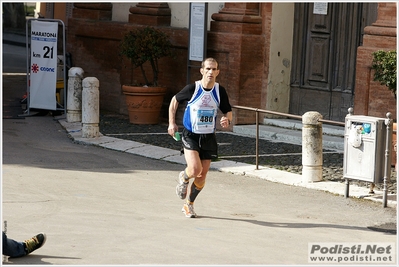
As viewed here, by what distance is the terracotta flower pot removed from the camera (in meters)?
16.4

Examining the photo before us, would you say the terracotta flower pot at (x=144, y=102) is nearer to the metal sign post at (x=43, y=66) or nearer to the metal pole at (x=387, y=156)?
the metal sign post at (x=43, y=66)

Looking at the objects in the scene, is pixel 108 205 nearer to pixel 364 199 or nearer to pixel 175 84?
pixel 364 199

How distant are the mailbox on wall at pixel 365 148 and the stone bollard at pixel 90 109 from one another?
5.54 metres

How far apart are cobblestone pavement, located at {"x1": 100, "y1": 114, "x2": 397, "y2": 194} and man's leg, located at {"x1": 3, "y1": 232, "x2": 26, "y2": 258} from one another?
203 inches

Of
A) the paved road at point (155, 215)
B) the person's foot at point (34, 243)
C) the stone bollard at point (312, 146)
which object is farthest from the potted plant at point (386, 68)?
the person's foot at point (34, 243)

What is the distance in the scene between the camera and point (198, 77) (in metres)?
16.1

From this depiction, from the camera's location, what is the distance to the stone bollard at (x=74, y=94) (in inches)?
632

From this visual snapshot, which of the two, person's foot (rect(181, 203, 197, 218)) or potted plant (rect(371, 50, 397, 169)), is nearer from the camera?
person's foot (rect(181, 203, 197, 218))

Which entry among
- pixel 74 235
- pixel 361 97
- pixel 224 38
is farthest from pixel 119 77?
pixel 74 235

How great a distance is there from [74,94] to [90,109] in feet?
5.40

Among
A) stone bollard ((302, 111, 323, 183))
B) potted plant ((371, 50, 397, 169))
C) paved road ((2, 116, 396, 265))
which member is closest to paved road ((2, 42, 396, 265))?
paved road ((2, 116, 396, 265))

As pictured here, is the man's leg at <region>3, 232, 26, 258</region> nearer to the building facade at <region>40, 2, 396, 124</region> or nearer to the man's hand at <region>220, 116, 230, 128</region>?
the man's hand at <region>220, 116, 230, 128</region>

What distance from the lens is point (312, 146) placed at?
11.0m

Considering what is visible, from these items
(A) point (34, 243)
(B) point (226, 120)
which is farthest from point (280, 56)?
(A) point (34, 243)
